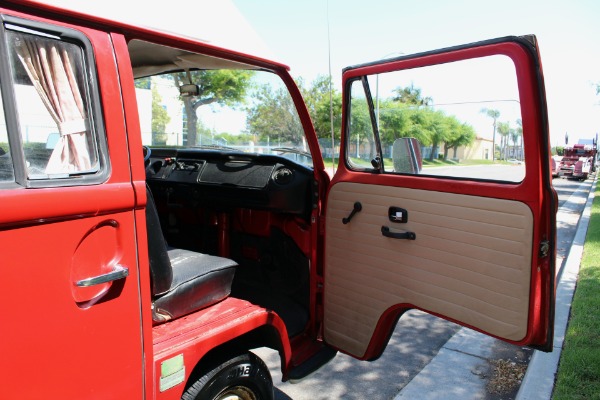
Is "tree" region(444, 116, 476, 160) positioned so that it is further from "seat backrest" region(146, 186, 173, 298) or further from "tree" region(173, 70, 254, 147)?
"seat backrest" region(146, 186, 173, 298)

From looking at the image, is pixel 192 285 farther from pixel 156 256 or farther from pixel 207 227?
pixel 207 227

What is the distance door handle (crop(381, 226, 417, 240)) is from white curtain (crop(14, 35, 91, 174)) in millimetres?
1631

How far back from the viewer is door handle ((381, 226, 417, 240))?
2.57m

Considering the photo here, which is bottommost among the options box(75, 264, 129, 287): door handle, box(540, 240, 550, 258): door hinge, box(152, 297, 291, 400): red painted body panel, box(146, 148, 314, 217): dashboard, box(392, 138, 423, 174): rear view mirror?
box(152, 297, 291, 400): red painted body panel

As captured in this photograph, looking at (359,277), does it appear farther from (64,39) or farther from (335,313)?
(64,39)

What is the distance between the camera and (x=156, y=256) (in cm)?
201

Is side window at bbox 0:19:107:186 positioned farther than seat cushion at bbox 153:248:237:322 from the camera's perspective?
No

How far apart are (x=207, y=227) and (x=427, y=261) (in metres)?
1.94

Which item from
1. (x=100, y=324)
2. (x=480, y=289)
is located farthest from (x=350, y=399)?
(x=100, y=324)

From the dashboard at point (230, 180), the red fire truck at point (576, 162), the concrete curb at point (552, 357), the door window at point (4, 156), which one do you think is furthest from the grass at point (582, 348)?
the red fire truck at point (576, 162)

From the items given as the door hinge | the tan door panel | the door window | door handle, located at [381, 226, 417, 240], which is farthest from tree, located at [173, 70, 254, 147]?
the door hinge

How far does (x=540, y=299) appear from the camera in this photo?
218 centimetres

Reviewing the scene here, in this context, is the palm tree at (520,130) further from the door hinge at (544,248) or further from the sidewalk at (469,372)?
the sidewalk at (469,372)

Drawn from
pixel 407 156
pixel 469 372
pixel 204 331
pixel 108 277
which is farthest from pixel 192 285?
pixel 469 372
